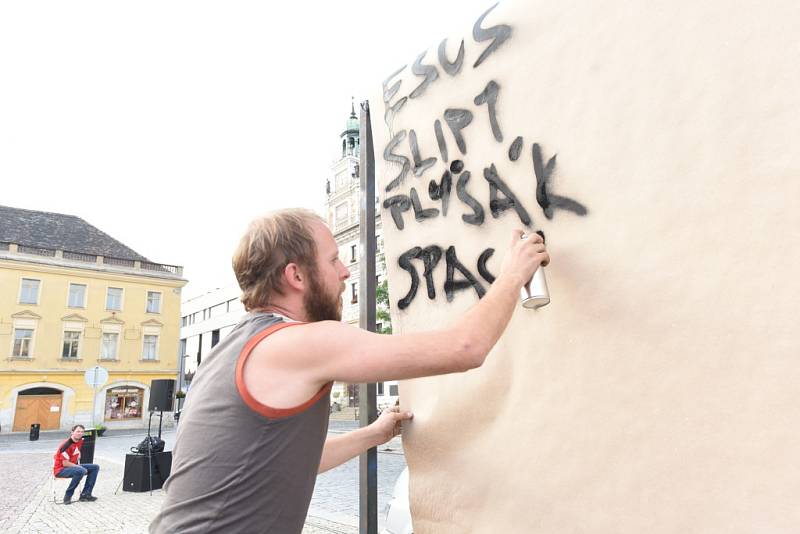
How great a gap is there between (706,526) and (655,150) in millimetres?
674

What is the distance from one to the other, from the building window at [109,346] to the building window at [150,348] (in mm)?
1444

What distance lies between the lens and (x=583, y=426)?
3.42ft

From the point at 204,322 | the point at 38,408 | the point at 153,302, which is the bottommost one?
the point at 38,408

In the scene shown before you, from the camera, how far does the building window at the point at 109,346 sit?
92.2 ft

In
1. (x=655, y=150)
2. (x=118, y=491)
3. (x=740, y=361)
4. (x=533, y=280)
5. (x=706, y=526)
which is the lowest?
(x=118, y=491)

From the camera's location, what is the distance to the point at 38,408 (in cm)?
2600

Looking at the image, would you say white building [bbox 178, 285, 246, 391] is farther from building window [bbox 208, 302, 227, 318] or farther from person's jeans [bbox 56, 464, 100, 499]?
person's jeans [bbox 56, 464, 100, 499]

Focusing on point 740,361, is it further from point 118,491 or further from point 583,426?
point 118,491

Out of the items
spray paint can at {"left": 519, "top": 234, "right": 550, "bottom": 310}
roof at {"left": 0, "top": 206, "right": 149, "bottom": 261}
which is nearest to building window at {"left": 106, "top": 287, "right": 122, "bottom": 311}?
roof at {"left": 0, "top": 206, "right": 149, "bottom": 261}

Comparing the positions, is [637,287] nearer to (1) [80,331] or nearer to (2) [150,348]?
(1) [80,331]

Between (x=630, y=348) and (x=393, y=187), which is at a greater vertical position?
(x=393, y=187)

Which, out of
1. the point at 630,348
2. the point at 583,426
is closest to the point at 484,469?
the point at 583,426

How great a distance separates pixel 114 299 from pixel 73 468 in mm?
23285

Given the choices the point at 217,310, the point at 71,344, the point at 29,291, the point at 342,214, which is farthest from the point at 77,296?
the point at 217,310
